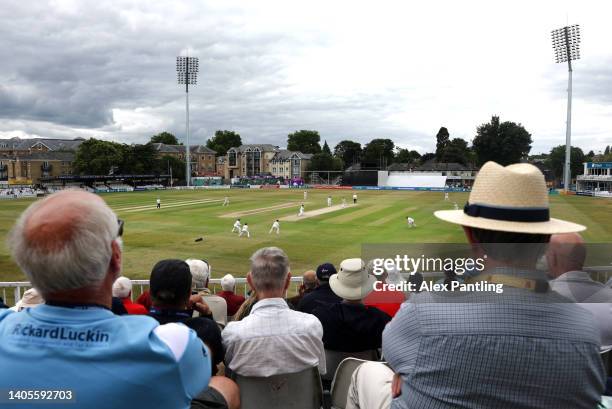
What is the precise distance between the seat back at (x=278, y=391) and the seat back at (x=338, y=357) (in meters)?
0.64

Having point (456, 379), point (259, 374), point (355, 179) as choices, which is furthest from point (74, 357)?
point (355, 179)

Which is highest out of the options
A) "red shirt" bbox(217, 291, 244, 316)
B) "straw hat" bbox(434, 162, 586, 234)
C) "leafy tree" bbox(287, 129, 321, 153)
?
"leafy tree" bbox(287, 129, 321, 153)

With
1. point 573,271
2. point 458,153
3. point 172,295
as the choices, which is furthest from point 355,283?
point 458,153

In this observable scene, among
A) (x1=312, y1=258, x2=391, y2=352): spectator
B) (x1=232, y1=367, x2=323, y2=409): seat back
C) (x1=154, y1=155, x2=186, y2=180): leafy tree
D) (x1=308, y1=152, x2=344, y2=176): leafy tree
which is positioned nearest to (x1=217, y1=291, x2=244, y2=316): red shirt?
(x1=312, y1=258, x2=391, y2=352): spectator

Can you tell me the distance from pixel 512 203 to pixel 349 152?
466ft

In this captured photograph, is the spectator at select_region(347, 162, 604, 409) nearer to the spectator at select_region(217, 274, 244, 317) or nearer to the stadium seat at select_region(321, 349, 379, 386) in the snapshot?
the stadium seat at select_region(321, 349, 379, 386)

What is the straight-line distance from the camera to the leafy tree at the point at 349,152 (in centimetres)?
14109

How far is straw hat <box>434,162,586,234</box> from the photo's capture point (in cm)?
185

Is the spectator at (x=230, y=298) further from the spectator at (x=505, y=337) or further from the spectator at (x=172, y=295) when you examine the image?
the spectator at (x=505, y=337)

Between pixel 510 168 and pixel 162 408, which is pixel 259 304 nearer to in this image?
pixel 162 408

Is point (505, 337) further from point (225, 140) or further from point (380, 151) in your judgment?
point (225, 140)

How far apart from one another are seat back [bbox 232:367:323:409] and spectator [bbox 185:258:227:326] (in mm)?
1470

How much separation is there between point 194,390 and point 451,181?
93181 millimetres

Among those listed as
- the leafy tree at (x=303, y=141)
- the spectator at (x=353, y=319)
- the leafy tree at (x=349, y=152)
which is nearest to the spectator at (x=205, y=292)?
the spectator at (x=353, y=319)
